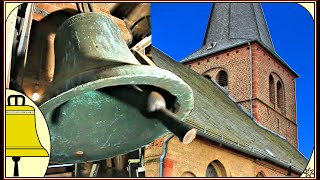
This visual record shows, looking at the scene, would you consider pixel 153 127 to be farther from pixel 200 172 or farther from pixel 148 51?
pixel 200 172

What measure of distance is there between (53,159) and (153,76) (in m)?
0.75

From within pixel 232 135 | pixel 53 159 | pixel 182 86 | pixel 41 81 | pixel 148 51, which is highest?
pixel 232 135

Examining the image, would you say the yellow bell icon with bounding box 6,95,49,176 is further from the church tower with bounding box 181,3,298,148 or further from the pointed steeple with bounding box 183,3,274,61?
the pointed steeple with bounding box 183,3,274,61

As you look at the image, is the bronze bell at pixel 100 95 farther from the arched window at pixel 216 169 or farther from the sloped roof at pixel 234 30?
the sloped roof at pixel 234 30

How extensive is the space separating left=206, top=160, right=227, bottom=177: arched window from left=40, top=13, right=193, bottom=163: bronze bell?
9098 millimetres

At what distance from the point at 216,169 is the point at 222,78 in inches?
399

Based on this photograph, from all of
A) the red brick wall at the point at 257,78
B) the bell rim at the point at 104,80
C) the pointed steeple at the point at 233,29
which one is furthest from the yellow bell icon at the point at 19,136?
the pointed steeple at the point at 233,29

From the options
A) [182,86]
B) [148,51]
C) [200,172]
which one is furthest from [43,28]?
[200,172]

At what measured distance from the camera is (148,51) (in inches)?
107

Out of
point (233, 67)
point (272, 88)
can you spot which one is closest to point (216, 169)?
point (233, 67)

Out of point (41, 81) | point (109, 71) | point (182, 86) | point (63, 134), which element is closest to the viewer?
point (109, 71)


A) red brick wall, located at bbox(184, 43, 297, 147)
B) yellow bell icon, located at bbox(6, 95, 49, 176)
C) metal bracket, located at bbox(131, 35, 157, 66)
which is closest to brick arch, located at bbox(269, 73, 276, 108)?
red brick wall, located at bbox(184, 43, 297, 147)

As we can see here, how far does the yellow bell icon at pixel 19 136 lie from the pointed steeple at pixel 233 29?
1959 cm

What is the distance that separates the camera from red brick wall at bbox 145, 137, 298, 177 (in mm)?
9508
